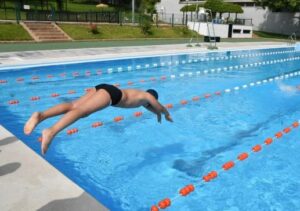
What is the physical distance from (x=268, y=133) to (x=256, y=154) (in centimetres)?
148

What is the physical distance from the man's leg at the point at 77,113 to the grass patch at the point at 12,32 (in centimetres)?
1823

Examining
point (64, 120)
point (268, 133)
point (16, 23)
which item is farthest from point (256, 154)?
point (16, 23)

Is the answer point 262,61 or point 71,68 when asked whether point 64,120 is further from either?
point 262,61

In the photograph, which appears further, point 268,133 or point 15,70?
point 15,70

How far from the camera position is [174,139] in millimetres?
6914

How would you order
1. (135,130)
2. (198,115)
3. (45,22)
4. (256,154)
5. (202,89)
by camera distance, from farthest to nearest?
(45,22) → (202,89) → (198,115) → (135,130) → (256,154)

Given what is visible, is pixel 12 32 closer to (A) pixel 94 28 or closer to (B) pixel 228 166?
(A) pixel 94 28

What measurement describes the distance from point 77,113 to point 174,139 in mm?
3851

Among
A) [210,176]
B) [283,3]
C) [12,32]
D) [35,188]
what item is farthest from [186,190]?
[283,3]

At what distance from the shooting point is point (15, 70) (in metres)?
12.1

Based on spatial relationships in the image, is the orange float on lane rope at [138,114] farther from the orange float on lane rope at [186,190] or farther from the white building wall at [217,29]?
the white building wall at [217,29]

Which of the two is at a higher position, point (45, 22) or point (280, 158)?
point (45, 22)

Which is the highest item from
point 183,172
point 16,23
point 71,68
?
point 16,23

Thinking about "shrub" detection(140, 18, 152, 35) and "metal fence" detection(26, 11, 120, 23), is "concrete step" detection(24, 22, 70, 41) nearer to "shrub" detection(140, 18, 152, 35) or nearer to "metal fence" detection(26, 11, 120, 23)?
"metal fence" detection(26, 11, 120, 23)
